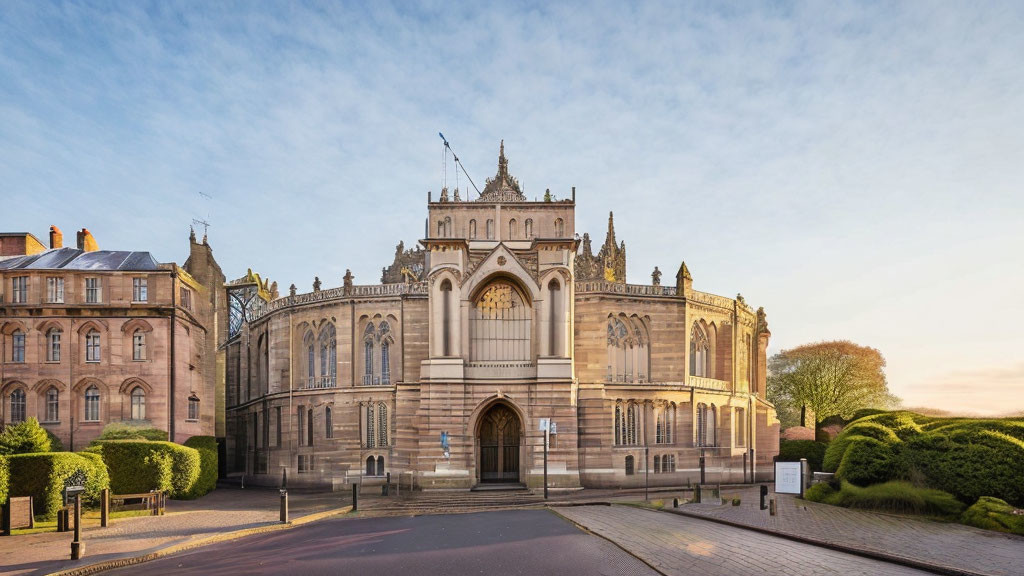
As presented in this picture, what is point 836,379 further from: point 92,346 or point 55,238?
point 55,238

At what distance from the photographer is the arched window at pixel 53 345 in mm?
40906

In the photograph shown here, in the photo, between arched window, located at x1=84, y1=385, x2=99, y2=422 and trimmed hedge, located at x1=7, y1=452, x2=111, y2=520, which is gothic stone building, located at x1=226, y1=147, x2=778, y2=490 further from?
trimmed hedge, located at x1=7, y1=452, x2=111, y2=520

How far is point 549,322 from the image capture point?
42281mm

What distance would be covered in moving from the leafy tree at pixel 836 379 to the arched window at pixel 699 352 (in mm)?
21664

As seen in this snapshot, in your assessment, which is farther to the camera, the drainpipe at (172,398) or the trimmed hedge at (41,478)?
the drainpipe at (172,398)

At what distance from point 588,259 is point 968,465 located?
4311 cm

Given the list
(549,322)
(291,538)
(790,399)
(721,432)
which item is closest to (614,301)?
(549,322)

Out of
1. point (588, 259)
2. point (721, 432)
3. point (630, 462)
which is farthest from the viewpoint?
point (588, 259)

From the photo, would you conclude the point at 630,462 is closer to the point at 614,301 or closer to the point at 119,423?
the point at 614,301

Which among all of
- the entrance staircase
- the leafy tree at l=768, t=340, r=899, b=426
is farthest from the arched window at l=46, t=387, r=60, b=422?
the leafy tree at l=768, t=340, r=899, b=426

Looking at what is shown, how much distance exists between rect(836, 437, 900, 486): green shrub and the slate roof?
1460 inches

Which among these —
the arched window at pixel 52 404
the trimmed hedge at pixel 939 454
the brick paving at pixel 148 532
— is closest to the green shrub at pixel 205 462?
the brick paving at pixel 148 532

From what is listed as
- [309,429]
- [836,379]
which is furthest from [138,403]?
[836,379]

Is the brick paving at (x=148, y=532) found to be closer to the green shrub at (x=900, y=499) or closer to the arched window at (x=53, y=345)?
the arched window at (x=53, y=345)
